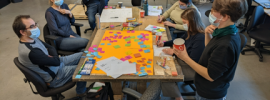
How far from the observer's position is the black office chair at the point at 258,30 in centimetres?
304

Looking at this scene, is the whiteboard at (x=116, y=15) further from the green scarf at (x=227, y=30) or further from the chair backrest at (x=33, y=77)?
the green scarf at (x=227, y=30)

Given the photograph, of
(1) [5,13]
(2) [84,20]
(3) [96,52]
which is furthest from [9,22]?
(3) [96,52]

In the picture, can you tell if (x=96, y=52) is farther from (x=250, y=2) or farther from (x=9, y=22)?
(x=9, y=22)

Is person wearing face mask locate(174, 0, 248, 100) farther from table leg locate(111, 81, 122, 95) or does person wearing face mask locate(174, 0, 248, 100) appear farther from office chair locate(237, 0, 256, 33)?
office chair locate(237, 0, 256, 33)

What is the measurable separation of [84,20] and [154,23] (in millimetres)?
2655

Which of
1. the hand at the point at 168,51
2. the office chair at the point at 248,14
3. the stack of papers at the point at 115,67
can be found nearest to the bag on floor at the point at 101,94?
the stack of papers at the point at 115,67

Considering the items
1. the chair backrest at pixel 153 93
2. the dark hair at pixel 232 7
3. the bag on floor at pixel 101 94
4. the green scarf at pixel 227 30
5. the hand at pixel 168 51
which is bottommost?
the bag on floor at pixel 101 94

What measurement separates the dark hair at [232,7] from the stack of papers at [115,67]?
894 mm

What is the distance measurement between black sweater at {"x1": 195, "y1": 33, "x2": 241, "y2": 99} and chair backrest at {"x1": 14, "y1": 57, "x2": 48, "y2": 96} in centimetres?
152

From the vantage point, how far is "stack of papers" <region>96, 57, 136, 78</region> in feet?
5.57

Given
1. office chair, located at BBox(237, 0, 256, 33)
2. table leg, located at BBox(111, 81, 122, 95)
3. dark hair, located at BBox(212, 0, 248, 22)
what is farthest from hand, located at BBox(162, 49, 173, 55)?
office chair, located at BBox(237, 0, 256, 33)

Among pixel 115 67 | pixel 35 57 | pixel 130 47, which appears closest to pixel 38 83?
pixel 35 57

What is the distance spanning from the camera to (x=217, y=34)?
1.28m

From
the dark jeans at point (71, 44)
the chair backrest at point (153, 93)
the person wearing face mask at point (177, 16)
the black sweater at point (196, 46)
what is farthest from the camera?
the person wearing face mask at point (177, 16)
